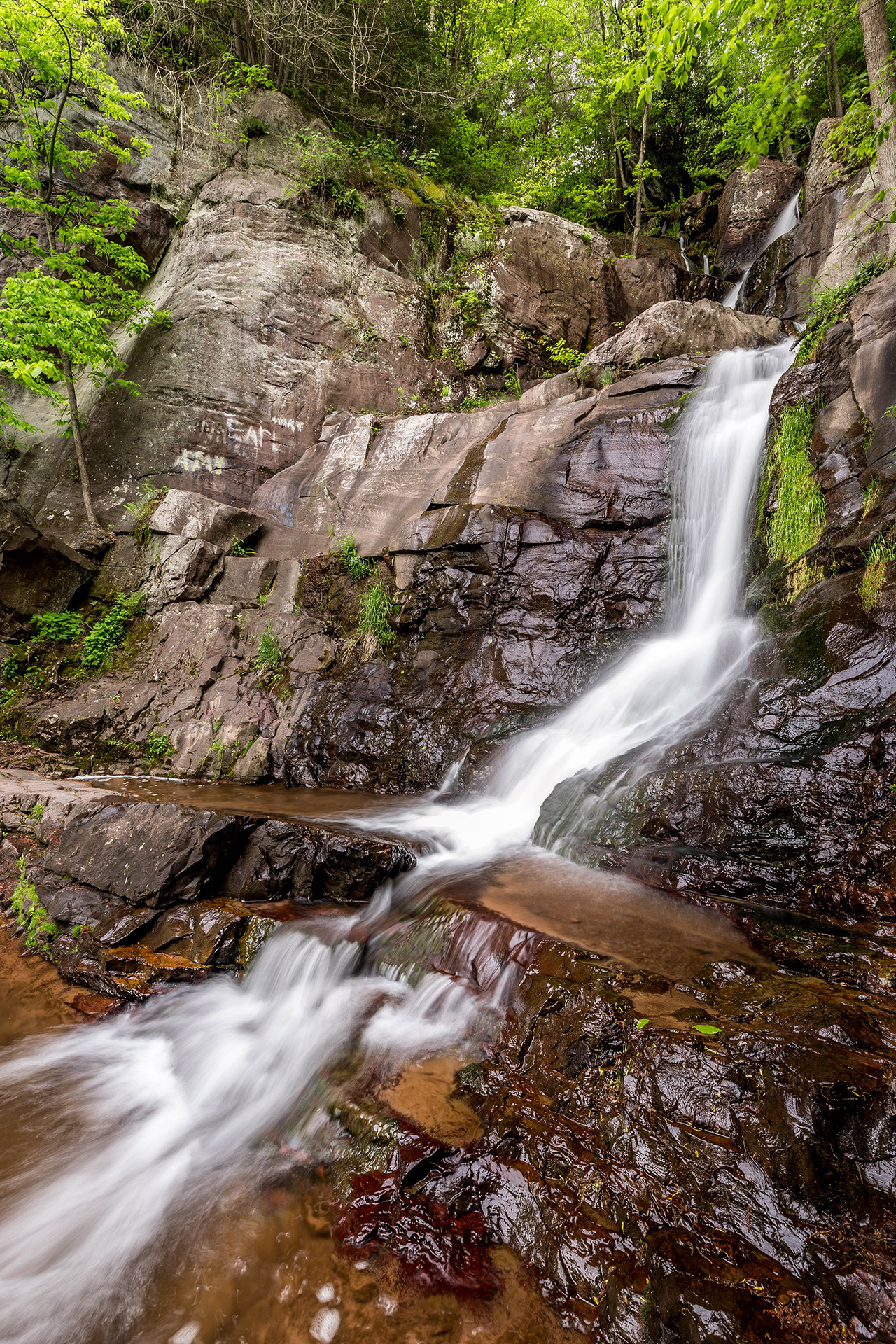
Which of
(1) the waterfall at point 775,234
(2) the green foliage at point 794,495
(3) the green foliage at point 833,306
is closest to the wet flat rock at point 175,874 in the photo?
(2) the green foliage at point 794,495

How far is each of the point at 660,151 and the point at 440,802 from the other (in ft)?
69.1

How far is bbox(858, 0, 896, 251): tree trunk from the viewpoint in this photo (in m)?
6.52

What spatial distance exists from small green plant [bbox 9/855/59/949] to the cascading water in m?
1.06

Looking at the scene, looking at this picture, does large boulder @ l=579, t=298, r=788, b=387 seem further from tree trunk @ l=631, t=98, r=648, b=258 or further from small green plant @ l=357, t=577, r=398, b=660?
tree trunk @ l=631, t=98, r=648, b=258

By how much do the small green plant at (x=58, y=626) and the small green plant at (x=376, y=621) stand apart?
4134 mm

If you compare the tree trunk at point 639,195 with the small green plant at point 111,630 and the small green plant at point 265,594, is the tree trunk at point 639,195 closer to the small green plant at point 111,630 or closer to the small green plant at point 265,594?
the small green plant at point 265,594

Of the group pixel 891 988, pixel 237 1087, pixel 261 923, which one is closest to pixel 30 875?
pixel 261 923

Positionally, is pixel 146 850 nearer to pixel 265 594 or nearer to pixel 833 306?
pixel 265 594

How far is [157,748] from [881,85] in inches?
450

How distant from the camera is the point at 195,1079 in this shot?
3.33 meters

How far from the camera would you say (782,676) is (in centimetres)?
476

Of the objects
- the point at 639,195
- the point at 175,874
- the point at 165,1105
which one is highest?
the point at 639,195

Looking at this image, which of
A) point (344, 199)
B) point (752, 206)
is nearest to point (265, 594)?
point (344, 199)

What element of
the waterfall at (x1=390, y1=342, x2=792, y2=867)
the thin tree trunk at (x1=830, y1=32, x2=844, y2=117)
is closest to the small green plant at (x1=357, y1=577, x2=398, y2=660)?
the waterfall at (x1=390, y1=342, x2=792, y2=867)
